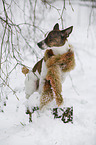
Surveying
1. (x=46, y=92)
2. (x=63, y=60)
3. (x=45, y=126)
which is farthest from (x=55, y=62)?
(x=45, y=126)

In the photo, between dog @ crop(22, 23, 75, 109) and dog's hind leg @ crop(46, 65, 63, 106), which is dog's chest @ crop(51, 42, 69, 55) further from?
dog's hind leg @ crop(46, 65, 63, 106)

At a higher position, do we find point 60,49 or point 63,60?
point 60,49

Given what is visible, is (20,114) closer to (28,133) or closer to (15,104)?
(15,104)

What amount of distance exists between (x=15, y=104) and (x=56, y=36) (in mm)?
1360

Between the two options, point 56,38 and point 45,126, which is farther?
point 45,126

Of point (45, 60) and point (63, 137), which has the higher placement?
point (45, 60)

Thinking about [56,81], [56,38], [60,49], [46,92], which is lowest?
[46,92]

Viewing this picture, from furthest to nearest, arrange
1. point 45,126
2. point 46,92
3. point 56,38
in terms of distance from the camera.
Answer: point 45,126, point 46,92, point 56,38

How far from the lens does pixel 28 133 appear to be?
5.08 ft

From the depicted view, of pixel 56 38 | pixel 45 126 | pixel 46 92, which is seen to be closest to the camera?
pixel 56 38

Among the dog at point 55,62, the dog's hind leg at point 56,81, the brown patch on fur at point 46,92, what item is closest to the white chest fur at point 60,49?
the dog at point 55,62

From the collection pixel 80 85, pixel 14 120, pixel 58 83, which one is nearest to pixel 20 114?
pixel 14 120

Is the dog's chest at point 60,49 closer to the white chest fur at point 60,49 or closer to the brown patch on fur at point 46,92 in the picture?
the white chest fur at point 60,49

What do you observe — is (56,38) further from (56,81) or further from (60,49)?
(56,81)
